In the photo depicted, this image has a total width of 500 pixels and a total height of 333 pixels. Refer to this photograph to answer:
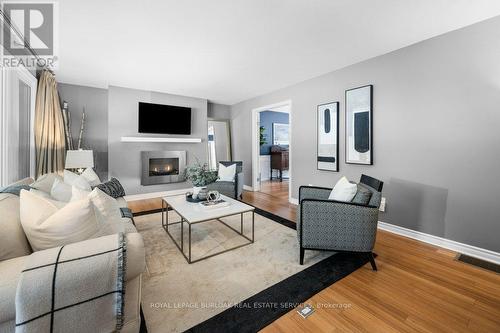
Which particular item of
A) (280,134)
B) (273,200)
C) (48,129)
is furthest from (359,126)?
(48,129)

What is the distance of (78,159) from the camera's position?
3.57 metres

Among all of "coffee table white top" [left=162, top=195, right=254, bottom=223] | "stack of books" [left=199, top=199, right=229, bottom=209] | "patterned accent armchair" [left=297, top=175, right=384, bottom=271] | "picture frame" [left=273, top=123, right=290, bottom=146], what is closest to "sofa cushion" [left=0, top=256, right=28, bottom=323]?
"coffee table white top" [left=162, top=195, right=254, bottom=223]

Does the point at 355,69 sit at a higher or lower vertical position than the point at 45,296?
higher

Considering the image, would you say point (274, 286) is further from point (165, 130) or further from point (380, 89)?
point (165, 130)

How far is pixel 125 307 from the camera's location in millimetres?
1108

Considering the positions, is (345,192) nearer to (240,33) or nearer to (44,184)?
(240,33)

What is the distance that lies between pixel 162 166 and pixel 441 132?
4957 millimetres

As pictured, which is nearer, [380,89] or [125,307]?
[125,307]

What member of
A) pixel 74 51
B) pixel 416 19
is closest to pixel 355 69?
pixel 416 19

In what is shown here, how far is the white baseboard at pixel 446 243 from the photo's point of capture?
2201 millimetres

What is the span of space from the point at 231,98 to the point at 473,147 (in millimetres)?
4490

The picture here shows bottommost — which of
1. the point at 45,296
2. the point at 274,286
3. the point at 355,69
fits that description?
the point at 274,286

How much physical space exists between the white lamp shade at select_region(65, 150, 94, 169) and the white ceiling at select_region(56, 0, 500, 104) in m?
1.34

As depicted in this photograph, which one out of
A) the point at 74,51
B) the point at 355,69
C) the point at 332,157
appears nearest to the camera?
the point at 74,51
